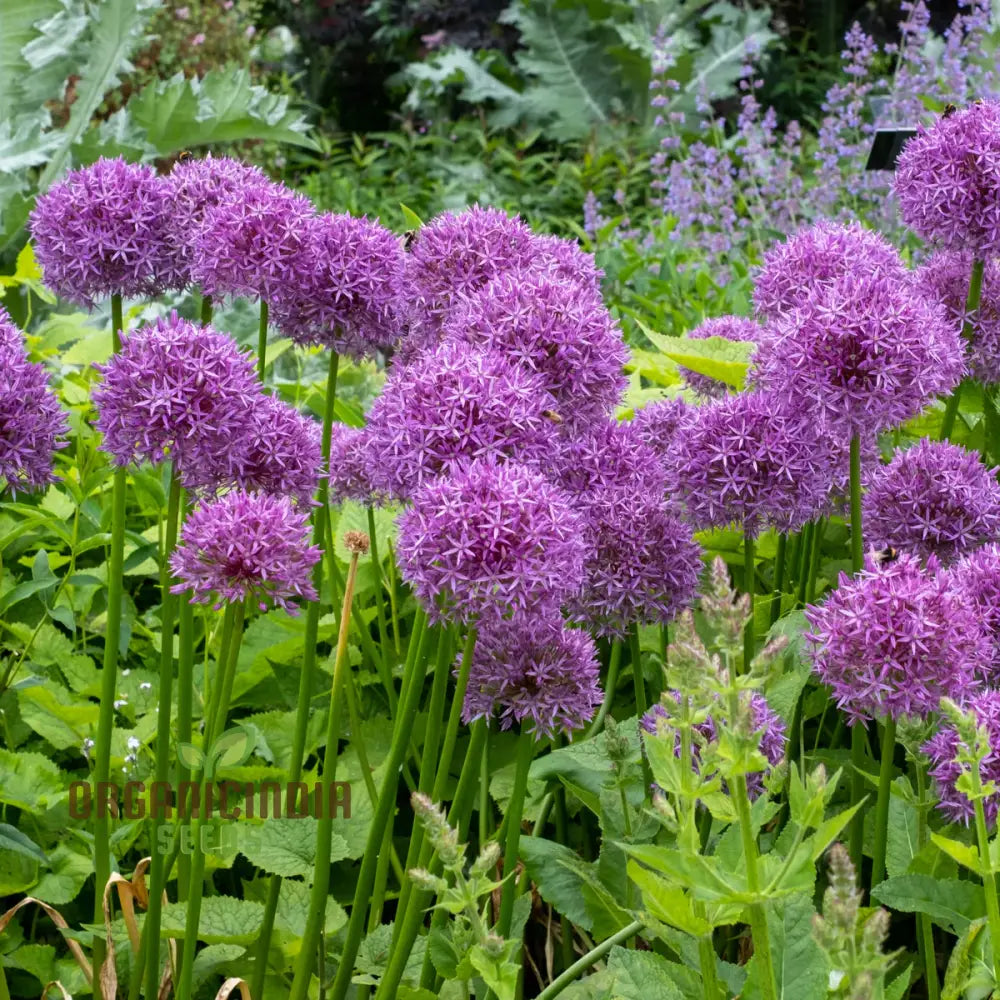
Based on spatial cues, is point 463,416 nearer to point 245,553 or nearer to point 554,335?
point 554,335

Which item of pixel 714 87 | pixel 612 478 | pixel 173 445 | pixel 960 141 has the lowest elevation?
pixel 714 87

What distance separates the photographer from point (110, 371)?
153cm

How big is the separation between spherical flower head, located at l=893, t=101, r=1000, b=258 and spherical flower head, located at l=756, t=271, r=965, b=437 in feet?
1.01

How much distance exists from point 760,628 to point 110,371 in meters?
1.11

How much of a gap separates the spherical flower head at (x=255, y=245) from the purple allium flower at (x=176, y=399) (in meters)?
0.14

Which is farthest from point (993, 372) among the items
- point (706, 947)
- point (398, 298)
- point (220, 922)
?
point (220, 922)

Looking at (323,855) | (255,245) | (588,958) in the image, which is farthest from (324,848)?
(255,245)

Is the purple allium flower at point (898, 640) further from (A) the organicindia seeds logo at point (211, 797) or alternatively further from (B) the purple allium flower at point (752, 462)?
(A) the organicindia seeds logo at point (211, 797)

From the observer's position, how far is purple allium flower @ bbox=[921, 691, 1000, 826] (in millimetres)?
1396

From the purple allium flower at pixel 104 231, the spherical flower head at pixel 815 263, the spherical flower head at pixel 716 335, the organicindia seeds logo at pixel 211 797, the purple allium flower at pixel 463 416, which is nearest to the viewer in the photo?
the purple allium flower at pixel 463 416

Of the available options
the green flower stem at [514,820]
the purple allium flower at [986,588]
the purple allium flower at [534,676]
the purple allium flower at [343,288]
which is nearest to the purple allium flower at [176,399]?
the purple allium flower at [343,288]

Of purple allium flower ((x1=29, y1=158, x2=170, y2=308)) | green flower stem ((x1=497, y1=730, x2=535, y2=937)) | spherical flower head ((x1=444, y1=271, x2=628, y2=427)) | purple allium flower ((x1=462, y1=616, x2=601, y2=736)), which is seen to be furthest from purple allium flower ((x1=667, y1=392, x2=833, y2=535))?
purple allium flower ((x1=29, y1=158, x2=170, y2=308))

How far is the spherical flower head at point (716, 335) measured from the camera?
231 cm

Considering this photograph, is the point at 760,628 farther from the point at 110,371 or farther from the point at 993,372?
the point at 110,371
